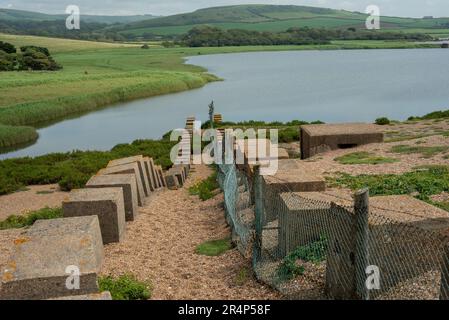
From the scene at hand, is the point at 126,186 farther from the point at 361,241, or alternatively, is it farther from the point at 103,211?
the point at 361,241

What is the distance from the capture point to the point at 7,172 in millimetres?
23188

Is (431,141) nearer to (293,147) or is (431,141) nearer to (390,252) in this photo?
(293,147)

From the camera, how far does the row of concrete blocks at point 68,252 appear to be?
6.50m

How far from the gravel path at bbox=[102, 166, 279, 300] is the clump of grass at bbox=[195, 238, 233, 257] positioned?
0.51 feet

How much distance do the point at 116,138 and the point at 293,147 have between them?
19.8 m

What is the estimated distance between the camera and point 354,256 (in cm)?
622

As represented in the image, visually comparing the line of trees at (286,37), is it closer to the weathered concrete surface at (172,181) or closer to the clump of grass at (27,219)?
the weathered concrete surface at (172,181)

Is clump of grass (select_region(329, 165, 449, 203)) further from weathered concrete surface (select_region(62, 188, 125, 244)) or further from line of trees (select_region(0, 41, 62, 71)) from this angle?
line of trees (select_region(0, 41, 62, 71))

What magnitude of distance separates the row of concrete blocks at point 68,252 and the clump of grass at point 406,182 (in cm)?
504

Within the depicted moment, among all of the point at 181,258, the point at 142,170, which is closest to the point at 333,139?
the point at 142,170

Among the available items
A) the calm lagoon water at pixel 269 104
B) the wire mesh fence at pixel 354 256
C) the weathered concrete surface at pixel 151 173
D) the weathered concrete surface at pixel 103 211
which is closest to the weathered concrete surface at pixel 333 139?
the weathered concrete surface at pixel 151 173

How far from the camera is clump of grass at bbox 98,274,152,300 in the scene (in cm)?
718
